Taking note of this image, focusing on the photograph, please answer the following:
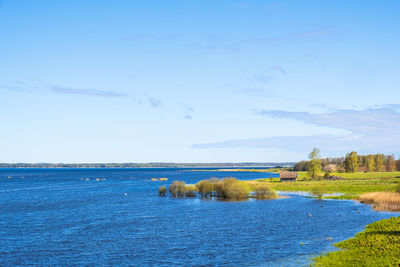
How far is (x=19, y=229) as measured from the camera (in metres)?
60.4

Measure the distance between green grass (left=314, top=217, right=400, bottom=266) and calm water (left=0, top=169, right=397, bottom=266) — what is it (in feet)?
7.16

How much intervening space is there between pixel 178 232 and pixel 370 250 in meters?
26.6

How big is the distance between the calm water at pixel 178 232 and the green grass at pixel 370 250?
2.18 m

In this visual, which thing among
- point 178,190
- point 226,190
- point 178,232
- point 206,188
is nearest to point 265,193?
point 226,190

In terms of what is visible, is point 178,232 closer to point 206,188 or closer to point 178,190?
point 206,188

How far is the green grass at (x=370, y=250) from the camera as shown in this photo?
3734cm

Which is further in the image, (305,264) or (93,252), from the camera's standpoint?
(93,252)

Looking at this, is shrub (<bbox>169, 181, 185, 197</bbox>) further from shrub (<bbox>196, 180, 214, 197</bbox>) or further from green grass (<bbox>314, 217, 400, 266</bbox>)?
green grass (<bbox>314, 217, 400, 266</bbox>)

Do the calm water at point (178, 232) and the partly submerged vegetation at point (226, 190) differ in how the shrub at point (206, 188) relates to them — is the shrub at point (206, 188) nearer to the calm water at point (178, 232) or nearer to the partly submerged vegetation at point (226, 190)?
the partly submerged vegetation at point (226, 190)

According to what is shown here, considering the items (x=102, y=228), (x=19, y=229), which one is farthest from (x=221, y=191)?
(x=19, y=229)

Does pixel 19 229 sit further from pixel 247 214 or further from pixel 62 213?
pixel 247 214

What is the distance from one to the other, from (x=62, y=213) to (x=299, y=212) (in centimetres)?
4714

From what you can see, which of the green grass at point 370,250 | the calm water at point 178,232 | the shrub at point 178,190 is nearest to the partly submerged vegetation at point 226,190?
the shrub at point 178,190

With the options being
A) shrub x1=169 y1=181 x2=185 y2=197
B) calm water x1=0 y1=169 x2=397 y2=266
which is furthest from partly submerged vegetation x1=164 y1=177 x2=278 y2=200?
calm water x1=0 y1=169 x2=397 y2=266
